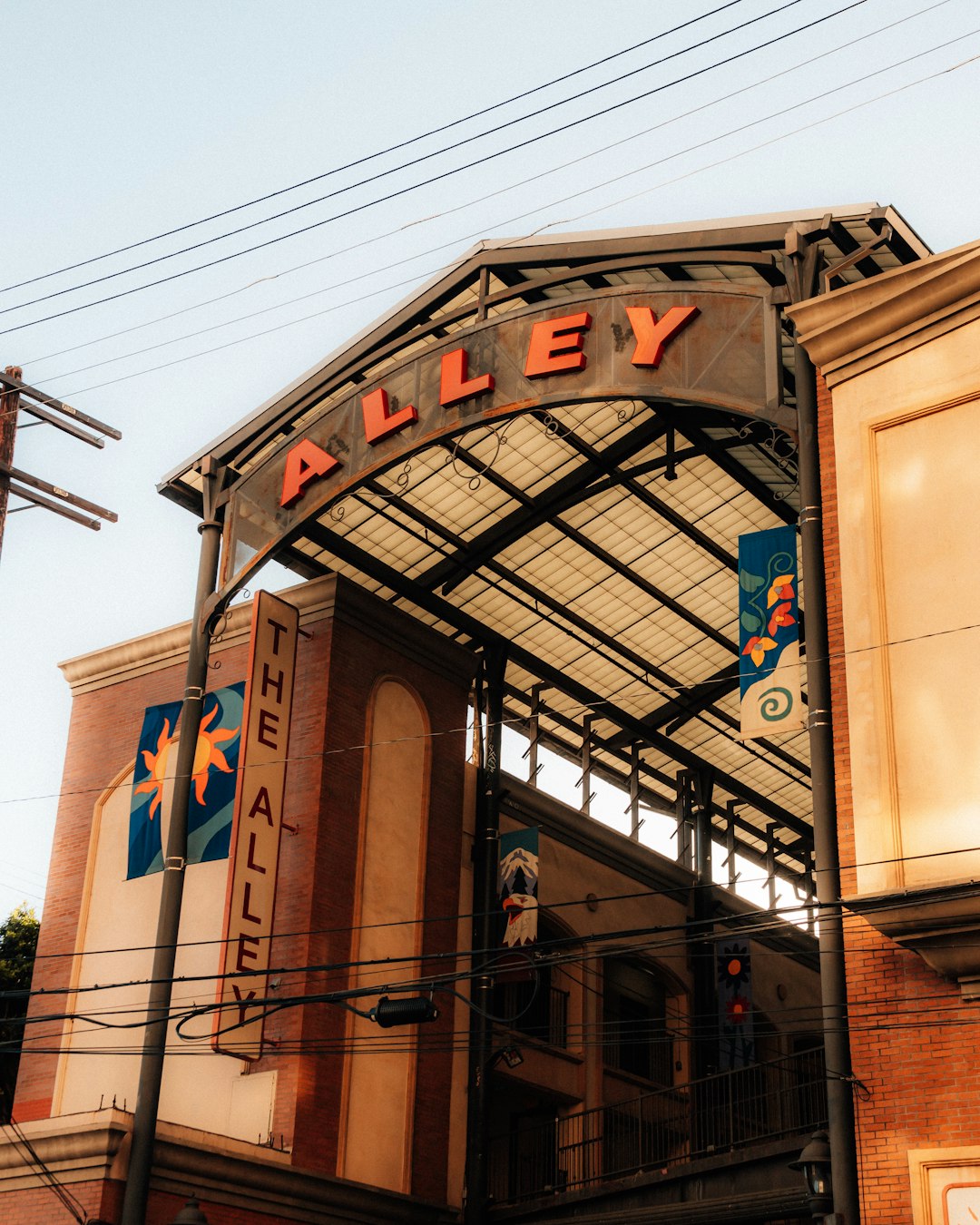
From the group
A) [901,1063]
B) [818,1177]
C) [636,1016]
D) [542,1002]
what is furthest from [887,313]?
[636,1016]

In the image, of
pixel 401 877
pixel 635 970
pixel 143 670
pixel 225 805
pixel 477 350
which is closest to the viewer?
pixel 477 350

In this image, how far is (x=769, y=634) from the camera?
18609 mm

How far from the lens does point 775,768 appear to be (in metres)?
35.4

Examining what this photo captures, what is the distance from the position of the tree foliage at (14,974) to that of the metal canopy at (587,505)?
14383 millimetres

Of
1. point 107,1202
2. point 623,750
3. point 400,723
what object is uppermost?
point 623,750

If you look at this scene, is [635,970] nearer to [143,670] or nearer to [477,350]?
[143,670]

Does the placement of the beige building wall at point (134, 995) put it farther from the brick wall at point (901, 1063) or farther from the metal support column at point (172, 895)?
the brick wall at point (901, 1063)

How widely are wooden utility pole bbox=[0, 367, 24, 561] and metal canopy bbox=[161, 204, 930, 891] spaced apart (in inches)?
139

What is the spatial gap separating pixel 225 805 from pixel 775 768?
15599 millimetres

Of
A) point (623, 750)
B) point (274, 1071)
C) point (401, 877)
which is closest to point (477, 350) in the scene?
point (401, 877)

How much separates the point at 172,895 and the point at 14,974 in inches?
697

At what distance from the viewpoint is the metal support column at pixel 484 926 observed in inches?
993

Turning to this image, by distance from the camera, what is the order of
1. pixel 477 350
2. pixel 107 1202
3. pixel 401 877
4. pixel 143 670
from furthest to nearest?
1. pixel 143 670
2. pixel 401 877
3. pixel 477 350
4. pixel 107 1202

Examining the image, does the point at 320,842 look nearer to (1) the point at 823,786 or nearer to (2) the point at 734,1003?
(1) the point at 823,786
